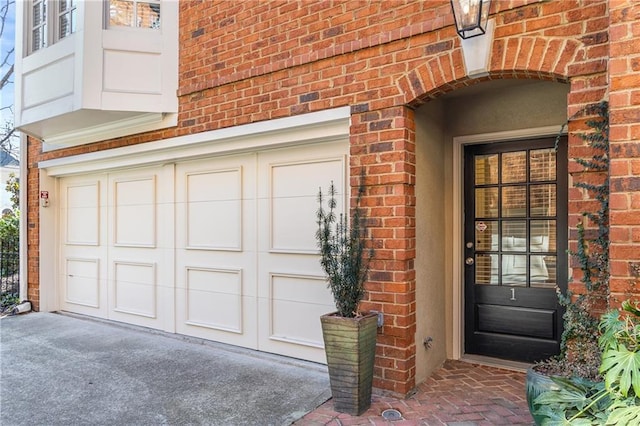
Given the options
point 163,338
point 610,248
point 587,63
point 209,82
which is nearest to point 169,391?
point 163,338

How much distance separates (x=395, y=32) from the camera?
3.23 meters

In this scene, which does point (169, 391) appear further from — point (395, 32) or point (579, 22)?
point (579, 22)

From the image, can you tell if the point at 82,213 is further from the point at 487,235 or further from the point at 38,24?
the point at 487,235

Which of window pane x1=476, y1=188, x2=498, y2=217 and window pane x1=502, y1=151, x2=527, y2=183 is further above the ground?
window pane x1=502, y1=151, x2=527, y2=183

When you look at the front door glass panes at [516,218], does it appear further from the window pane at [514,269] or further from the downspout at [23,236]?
the downspout at [23,236]

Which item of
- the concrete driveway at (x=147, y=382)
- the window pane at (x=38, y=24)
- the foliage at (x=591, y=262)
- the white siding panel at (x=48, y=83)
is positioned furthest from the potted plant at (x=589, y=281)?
the window pane at (x=38, y=24)

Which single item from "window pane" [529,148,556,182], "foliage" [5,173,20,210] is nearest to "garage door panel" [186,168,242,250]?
"window pane" [529,148,556,182]

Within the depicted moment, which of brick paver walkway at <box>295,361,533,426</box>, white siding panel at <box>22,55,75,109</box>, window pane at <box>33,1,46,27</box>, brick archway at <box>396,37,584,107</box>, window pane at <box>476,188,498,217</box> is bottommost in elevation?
brick paver walkway at <box>295,361,533,426</box>

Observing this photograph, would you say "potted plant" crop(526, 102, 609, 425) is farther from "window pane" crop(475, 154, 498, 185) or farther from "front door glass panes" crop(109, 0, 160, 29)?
"front door glass panes" crop(109, 0, 160, 29)

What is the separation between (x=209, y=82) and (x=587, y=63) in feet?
10.7

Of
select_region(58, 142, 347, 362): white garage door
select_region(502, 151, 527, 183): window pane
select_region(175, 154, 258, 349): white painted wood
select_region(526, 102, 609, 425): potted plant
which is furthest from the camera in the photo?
select_region(175, 154, 258, 349): white painted wood

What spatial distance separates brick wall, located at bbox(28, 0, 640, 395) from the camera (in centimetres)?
220

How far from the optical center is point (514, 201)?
3.87m

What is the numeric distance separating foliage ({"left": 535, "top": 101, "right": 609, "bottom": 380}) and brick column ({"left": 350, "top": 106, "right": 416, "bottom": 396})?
991 mm
